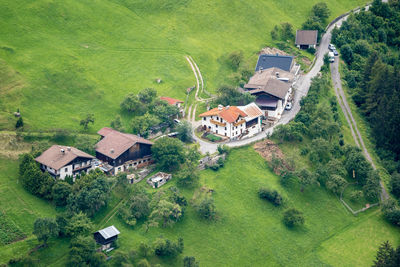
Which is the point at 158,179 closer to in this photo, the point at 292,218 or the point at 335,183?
the point at 292,218

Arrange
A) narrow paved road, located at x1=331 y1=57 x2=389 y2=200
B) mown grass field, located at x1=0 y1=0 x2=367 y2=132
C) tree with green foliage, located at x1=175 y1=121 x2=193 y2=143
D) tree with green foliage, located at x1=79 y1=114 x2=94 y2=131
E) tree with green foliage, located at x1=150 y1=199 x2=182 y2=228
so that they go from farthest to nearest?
1. narrow paved road, located at x1=331 y1=57 x2=389 y2=200
2. mown grass field, located at x1=0 y1=0 x2=367 y2=132
3. tree with green foliage, located at x1=175 y1=121 x2=193 y2=143
4. tree with green foliage, located at x1=79 y1=114 x2=94 y2=131
5. tree with green foliage, located at x1=150 y1=199 x2=182 y2=228

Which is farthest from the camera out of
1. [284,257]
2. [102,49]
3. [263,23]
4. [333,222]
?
[263,23]

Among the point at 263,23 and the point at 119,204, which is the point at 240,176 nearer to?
the point at 119,204

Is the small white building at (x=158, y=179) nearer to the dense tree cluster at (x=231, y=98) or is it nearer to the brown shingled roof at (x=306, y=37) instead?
the dense tree cluster at (x=231, y=98)

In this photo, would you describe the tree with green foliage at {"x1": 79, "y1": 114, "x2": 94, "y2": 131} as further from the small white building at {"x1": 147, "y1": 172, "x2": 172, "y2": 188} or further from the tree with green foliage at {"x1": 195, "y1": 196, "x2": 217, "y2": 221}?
the tree with green foliage at {"x1": 195, "y1": 196, "x2": 217, "y2": 221}

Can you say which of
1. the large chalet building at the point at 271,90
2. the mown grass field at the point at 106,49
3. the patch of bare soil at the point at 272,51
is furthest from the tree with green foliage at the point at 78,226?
the patch of bare soil at the point at 272,51

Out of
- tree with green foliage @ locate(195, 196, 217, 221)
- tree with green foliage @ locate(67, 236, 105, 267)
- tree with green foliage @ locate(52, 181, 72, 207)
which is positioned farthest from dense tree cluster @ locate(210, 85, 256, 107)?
tree with green foliage @ locate(67, 236, 105, 267)

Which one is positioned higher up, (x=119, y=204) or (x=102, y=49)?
(x=102, y=49)

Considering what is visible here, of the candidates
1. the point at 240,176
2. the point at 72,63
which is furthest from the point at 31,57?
the point at 240,176

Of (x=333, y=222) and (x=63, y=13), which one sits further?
(x=63, y=13)
